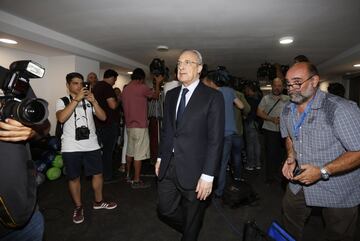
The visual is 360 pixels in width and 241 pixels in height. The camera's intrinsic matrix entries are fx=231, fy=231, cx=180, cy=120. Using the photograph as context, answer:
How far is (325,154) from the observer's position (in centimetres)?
149

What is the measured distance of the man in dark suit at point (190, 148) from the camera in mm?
1657

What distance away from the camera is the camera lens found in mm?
823

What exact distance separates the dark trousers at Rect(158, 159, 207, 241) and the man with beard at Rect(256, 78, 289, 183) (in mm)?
2137

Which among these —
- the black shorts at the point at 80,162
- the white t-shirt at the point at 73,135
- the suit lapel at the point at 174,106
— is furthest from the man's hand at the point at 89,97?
the suit lapel at the point at 174,106

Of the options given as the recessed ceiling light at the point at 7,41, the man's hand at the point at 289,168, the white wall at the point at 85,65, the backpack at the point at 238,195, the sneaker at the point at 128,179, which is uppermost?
the recessed ceiling light at the point at 7,41

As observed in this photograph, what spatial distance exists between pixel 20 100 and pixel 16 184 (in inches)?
13.4

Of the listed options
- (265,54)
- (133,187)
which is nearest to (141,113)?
(133,187)

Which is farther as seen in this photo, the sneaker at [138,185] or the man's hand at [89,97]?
the sneaker at [138,185]

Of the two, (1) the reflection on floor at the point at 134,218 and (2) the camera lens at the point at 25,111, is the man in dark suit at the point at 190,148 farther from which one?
(2) the camera lens at the point at 25,111

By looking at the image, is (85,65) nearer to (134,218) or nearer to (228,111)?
(228,111)

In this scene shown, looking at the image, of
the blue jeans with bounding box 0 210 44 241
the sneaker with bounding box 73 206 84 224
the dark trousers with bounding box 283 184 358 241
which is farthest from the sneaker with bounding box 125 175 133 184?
the blue jeans with bounding box 0 210 44 241

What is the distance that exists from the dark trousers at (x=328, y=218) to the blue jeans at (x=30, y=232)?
163cm

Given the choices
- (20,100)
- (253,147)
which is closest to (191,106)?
(20,100)

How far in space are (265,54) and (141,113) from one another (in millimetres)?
3578
